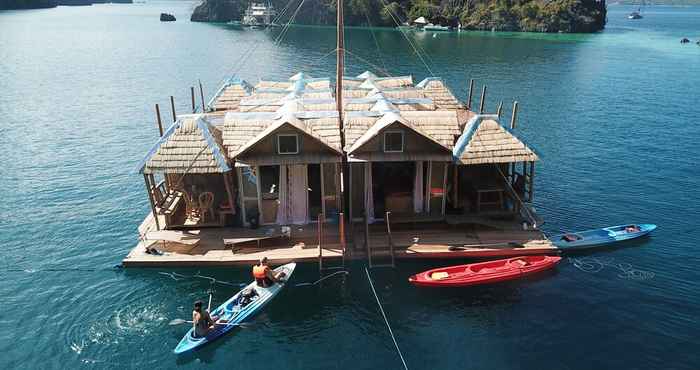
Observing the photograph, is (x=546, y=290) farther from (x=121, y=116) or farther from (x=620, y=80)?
(x=620, y=80)

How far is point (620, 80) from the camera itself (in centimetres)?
7619

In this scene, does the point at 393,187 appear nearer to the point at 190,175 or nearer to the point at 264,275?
the point at 264,275

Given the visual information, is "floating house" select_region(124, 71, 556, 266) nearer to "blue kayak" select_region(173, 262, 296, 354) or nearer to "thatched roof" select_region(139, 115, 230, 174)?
"thatched roof" select_region(139, 115, 230, 174)

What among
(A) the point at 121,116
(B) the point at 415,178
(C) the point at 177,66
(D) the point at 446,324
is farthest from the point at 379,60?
(D) the point at 446,324

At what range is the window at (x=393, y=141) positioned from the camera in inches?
1049

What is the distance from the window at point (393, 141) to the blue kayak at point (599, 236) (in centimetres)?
1024

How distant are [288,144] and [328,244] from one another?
5.78m

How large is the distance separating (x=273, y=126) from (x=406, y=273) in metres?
10.3

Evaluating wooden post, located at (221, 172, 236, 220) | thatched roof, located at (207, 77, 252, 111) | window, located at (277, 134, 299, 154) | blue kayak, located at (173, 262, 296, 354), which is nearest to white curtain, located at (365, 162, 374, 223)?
window, located at (277, 134, 299, 154)

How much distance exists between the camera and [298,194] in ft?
90.8

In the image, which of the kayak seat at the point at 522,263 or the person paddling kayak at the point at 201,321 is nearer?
the person paddling kayak at the point at 201,321

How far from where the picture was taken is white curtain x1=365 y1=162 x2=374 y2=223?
2730cm

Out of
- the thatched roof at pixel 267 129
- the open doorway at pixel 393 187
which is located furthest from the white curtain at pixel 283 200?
the open doorway at pixel 393 187

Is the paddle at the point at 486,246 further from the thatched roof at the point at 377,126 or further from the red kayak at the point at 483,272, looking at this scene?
the thatched roof at the point at 377,126
